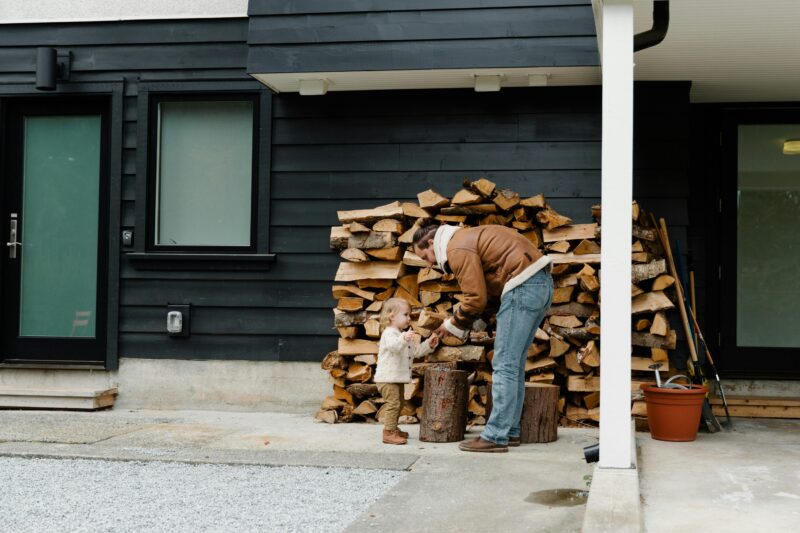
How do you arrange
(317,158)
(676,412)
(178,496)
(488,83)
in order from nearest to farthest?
(178,496)
(676,412)
(488,83)
(317,158)

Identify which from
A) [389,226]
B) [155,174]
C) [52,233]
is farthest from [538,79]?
[52,233]

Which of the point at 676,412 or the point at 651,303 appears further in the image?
the point at 651,303

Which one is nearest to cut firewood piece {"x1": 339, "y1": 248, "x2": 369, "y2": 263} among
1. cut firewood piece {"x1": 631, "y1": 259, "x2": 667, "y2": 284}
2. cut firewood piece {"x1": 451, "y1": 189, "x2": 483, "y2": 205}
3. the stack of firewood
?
the stack of firewood

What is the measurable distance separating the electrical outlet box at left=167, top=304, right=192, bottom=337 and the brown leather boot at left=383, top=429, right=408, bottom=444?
94.9 inches

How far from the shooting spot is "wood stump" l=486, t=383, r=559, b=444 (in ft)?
19.9

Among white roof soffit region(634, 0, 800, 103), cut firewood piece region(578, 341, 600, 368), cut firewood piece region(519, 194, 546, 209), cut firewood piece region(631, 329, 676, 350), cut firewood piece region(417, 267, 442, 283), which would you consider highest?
white roof soffit region(634, 0, 800, 103)

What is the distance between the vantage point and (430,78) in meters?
7.17

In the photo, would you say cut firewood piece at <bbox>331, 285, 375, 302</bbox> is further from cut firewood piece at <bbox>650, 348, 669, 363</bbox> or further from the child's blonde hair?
cut firewood piece at <bbox>650, 348, 669, 363</bbox>

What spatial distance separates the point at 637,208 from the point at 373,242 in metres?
1.97

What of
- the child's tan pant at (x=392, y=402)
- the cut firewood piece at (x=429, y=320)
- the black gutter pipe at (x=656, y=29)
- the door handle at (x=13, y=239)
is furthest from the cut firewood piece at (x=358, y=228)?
the door handle at (x=13, y=239)

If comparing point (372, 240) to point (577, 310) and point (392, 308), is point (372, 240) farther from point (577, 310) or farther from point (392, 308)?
point (577, 310)

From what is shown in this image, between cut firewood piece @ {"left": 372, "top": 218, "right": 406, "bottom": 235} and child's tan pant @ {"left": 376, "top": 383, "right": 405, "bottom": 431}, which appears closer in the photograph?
child's tan pant @ {"left": 376, "top": 383, "right": 405, "bottom": 431}

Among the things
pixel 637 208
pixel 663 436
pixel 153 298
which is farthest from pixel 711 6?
pixel 153 298

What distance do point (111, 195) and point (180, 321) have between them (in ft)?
4.17
